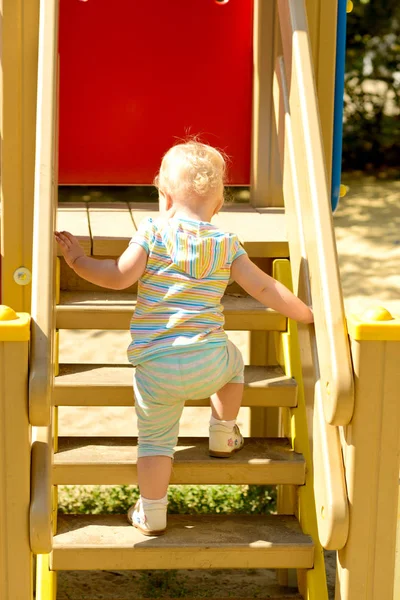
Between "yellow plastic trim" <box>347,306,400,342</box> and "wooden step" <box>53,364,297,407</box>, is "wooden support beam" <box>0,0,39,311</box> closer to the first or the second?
"wooden step" <box>53,364,297,407</box>

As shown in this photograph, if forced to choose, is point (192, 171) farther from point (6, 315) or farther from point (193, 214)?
point (6, 315)

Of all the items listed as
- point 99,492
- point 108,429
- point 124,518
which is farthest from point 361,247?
point 124,518

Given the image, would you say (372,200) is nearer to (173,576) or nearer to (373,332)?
(173,576)

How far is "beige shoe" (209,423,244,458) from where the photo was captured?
3615 millimetres

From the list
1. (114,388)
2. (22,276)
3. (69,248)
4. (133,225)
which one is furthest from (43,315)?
(133,225)

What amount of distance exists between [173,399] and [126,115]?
7.82 feet

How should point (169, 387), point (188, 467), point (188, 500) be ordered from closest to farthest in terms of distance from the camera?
point (169, 387)
point (188, 467)
point (188, 500)

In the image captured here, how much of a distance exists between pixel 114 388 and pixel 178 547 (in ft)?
2.14

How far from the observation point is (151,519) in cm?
343

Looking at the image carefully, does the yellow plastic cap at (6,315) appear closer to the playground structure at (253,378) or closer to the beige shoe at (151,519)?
the playground structure at (253,378)

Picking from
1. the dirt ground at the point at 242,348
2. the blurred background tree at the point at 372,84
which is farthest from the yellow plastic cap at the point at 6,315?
the blurred background tree at the point at 372,84

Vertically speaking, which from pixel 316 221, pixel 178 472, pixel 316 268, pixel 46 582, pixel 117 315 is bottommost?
pixel 46 582

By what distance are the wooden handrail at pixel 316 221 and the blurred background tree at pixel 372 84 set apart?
8.10 meters

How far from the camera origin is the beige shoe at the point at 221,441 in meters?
3.62
